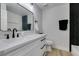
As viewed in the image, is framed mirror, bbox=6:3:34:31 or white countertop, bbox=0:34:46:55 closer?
white countertop, bbox=0:34:46:55

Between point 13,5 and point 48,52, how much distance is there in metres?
1.47

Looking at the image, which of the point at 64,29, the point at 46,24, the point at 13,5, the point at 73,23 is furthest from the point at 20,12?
the point at 73,23

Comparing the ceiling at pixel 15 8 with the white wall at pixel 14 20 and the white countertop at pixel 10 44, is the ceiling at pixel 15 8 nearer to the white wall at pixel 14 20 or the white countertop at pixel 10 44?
the white wall at pixel 14 20

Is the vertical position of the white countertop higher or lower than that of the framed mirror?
lower

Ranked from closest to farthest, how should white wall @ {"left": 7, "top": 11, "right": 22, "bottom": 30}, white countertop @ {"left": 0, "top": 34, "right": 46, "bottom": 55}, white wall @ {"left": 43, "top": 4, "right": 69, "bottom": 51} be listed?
1. white countertop @ {"left": 0, "top": 34, "right": 46, "bottom": 55}
2. white wall @ {"left": 7, "top": 11, "right": 22, "bottom": 30}
3. white wall @ {"left": 43, "top": 4, "right": 69, "bottom": 51}

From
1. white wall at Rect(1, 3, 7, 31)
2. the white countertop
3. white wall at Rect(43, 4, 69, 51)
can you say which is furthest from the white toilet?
white wall at Rect(1, 3, 7, 31)

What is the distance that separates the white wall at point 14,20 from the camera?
4.64ft

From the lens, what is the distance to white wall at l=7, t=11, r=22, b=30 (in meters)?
1.41

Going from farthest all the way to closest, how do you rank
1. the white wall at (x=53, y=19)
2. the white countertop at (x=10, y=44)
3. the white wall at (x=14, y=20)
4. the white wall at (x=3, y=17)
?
the white wall at (x=53, y=19) < the white wall at (x=14, y=20) < the white wall at (x=3, y=17) < the white countertop at (x=10, y=44)

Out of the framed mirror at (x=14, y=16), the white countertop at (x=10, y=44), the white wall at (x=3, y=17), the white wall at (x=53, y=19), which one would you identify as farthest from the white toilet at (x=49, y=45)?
the white wall at (x=3, y=17)

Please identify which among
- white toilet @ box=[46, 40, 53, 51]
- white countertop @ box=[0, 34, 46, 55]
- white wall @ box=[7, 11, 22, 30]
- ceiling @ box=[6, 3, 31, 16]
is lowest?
white toilet @ box=[46, 40, 53, 51]

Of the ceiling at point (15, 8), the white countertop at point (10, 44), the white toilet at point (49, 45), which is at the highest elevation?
the ceiling at point (15, 8)

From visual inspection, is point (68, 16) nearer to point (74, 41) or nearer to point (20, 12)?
point (74, 41)

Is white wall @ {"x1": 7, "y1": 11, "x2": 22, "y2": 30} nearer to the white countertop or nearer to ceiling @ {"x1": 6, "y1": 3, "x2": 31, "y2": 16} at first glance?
ceiling @ {"x1": 6, "y1": 3, "x2": 31, "y2": 16}
